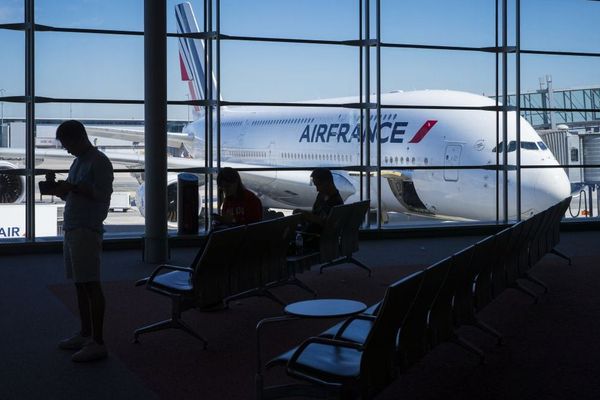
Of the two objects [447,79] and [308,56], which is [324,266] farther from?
[447,79]

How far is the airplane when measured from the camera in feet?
38.7

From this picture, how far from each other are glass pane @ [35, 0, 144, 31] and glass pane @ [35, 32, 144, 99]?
0.46ft

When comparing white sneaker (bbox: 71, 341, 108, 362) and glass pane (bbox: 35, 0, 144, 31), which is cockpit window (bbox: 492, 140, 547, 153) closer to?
glass pane (bbox: 35, 0, 144, 31)

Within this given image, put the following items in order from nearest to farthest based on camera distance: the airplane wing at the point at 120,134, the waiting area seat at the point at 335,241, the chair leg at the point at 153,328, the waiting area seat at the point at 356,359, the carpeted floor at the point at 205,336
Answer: the waiting area seat at the point at 356,359 → the carpeted floor at the point at 205,336 → the chair leg at the point at 153,328 → the waiting area seat at the point at 335,241 → the airplane wing at the point at 120,134

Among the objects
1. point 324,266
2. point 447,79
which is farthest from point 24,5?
point 447,79

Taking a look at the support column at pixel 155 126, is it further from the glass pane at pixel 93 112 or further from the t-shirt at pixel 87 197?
the t-shirt at pixel 87 197

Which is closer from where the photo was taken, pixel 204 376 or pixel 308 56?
pixel 204 376

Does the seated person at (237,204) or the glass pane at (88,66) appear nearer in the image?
the seated person at (237,204)

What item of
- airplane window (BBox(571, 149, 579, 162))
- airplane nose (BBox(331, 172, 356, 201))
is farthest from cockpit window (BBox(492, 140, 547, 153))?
airplane window (BBox(571, 149, 579, 162))

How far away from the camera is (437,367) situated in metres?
4.27

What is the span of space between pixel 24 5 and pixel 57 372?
20.8 ft

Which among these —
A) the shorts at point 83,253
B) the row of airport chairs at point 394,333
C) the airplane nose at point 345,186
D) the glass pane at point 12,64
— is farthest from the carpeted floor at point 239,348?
the airplane nose at point 345,186

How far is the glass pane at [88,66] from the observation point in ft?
31.3

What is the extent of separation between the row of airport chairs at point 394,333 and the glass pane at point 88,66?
630cm
